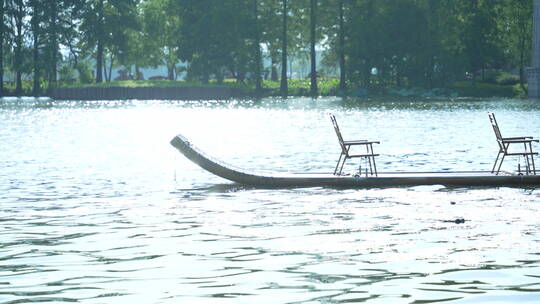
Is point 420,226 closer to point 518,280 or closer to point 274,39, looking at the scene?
point 518,280

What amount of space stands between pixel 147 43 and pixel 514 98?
51.3 m

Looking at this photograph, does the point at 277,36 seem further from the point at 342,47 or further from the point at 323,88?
the point at 342,47

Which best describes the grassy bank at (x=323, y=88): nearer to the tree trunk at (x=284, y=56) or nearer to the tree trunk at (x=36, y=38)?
the tree trunk at (x=284, y=56)

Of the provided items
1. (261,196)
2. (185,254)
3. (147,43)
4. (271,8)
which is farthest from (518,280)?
(147,43)

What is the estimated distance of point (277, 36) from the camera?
13000 cm

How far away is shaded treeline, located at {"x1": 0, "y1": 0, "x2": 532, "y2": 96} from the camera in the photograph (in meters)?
116

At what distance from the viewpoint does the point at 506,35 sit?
370 ft

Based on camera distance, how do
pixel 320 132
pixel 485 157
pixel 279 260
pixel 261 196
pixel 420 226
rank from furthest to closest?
pixel 320 132
pixel 485 157
pixel 261 196
pixel 420 226
pixel 279 260

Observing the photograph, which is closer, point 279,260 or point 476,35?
point 279,260

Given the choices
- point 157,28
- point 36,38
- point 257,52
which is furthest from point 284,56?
point 36,38

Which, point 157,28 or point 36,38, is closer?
point 36,38

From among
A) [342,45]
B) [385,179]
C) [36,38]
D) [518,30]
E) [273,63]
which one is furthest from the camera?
[273,63]

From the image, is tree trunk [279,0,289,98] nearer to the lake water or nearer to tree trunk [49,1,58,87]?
tree trunk [49,1,58,87]

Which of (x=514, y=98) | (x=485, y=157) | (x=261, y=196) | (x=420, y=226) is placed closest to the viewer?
(x=420, y=226)
